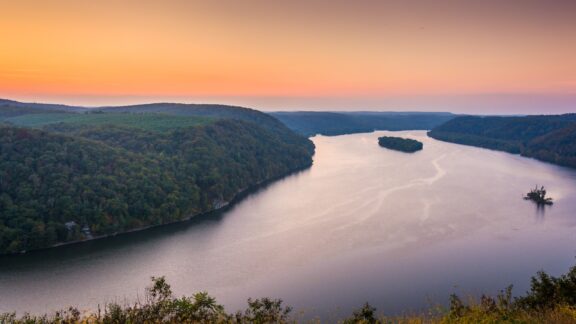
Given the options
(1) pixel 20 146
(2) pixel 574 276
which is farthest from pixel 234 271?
(1) pixel 20 146

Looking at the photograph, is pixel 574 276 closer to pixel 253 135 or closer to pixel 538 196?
pixel 538 196

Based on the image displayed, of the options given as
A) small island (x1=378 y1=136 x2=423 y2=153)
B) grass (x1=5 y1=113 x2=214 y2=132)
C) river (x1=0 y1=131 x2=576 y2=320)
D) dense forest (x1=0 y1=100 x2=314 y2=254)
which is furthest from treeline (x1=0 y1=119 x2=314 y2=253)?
small island (x1=378 y1=136 x2=423 y2=153)

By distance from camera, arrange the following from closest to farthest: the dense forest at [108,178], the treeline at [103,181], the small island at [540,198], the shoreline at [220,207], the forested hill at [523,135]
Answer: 1. the shoreline at [220,207]
2. the treeline at [103,181]
3. the dense forest at [108,178]
4. the small island at [540,198]
5. the forested hill at [523,135]

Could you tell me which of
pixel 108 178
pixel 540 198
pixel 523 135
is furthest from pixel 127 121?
pixel 523 135

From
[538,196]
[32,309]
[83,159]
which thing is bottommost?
[32,309]

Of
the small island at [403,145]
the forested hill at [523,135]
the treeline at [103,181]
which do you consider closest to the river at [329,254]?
the treeline at [103,181]

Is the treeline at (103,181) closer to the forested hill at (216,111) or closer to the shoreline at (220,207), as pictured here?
the shoreline at (220,207)

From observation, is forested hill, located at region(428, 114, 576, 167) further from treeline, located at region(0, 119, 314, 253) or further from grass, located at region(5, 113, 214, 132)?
grass, located at region(5, 113, 214, 132)
